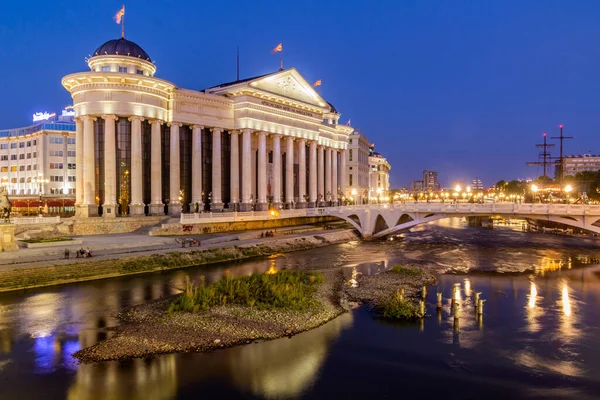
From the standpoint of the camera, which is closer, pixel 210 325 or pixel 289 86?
pixel 210 325

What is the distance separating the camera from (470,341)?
72.1 ft

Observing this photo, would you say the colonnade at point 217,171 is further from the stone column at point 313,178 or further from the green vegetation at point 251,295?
the green vegetation at point 251,295

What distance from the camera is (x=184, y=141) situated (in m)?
66.1

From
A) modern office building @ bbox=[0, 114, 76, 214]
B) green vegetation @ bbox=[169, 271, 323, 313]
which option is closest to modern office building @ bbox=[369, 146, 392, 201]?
modern office building @ bbox=[0, 114, 76, 214]

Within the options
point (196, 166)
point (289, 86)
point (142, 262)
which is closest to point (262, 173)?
point (196, 166)

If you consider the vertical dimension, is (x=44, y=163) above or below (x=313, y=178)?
above

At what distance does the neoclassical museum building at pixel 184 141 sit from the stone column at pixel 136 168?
0.41 feet

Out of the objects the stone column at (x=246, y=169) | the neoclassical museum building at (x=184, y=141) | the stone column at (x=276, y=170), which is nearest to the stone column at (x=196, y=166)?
the neoclassical museum building at (x=184, y=141)

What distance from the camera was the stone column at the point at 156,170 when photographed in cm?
5934

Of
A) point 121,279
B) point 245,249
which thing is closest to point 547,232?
point 245,249

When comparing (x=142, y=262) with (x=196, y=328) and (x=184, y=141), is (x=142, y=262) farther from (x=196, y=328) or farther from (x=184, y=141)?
(x=184, y=141)

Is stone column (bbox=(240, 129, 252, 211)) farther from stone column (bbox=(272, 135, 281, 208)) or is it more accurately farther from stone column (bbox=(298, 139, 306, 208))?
stone column (bbox=(298, 139, 306, 208))

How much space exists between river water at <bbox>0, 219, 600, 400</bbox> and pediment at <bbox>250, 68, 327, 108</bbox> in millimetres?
47887

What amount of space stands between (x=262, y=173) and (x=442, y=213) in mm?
30156
